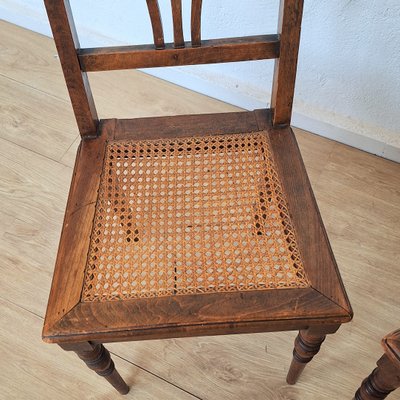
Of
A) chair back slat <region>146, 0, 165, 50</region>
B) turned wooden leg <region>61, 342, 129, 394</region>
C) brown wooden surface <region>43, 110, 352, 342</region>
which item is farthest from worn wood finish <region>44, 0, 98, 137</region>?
turned wooden leg <region>61, 342, 129, 394</region>

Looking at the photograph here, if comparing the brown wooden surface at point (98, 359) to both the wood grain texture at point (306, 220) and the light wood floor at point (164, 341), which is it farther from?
the wood grain texture at point (306, 220)

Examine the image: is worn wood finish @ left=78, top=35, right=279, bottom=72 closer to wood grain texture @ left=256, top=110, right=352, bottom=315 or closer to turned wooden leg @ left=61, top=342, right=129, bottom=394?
wood grain texture @ left=256, top=110, right=352, bottom=315

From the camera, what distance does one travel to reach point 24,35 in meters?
1.71

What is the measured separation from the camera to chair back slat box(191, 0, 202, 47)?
0.75m

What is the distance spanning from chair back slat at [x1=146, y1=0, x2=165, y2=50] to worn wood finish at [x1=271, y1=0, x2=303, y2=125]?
198 millimetres

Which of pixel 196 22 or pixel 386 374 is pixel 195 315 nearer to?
pixel 386 374

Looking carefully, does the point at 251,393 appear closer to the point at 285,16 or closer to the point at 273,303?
the point at 273,303

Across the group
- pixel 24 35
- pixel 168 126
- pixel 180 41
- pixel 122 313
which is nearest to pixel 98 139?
pixel 168 126

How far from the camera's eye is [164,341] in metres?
1.12

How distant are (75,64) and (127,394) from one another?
0.72 metres

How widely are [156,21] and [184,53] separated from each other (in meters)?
0.07

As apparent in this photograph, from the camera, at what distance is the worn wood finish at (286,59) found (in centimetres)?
74

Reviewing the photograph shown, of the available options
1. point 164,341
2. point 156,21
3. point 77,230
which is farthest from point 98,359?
point 156,21

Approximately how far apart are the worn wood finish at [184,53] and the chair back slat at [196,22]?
0.01m
